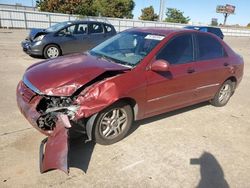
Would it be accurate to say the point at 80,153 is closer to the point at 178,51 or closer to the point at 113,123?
the point at 113,123

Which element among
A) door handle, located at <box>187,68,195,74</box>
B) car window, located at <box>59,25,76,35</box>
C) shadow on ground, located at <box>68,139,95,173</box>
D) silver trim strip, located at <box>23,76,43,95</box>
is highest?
car window, located at <box>59,25,76,35</box>

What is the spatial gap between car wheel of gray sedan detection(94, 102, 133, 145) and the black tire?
264 cm

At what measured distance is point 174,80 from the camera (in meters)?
4.44

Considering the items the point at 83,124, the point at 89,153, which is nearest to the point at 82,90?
the point at 83,124

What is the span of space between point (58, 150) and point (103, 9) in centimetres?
4677

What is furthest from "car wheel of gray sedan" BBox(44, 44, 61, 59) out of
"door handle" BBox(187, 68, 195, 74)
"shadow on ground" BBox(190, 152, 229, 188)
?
"shadow on ground" BBox(190, 152, 229, 188)

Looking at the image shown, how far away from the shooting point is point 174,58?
4.50m

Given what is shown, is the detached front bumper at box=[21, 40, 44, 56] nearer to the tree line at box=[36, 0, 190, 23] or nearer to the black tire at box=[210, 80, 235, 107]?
the black tire at box=[210, 80, 235, 107]

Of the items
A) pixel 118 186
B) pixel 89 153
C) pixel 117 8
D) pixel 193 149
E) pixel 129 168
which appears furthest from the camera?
pixel 117 8

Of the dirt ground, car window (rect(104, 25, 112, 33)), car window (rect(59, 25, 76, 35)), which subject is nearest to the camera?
the dirt ground

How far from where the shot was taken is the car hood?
11.3 ft

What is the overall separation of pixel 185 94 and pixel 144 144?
52.1 inches

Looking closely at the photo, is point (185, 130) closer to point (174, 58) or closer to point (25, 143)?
point (174, 58)

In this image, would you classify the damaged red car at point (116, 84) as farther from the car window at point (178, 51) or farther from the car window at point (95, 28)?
the car window at point (95, 28)
